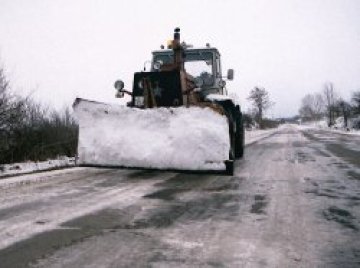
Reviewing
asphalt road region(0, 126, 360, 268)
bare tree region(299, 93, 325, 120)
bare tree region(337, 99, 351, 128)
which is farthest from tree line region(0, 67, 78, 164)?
bare tree region(299, 93, 325, 120)

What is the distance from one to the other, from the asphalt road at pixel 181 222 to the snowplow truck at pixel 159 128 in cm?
40

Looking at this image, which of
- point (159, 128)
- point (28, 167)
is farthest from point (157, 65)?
point (28, 167)

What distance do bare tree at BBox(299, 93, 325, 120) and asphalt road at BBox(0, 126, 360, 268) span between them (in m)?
120

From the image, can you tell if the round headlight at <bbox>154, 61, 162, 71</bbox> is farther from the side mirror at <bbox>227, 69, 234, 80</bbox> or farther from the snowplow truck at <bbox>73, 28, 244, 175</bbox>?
the side mirror at <bbox>227, 69, 234, 80</bbox>

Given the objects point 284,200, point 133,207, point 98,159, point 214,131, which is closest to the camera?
point 133,207

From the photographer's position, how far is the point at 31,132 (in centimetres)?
1291

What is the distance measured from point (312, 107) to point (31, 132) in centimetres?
14879

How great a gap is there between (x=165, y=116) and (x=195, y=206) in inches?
117

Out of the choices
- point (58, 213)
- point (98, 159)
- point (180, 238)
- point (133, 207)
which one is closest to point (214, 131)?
point (98, 159)

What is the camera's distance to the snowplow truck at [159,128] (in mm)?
7820

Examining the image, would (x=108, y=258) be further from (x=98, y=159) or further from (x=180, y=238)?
(x=98, y=159)

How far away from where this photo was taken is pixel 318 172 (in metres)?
8.88

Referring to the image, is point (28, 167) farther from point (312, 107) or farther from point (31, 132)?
point (312, 107)

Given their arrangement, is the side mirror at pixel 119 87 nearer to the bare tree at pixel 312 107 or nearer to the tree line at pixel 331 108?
the tree line at pixel 331 108
